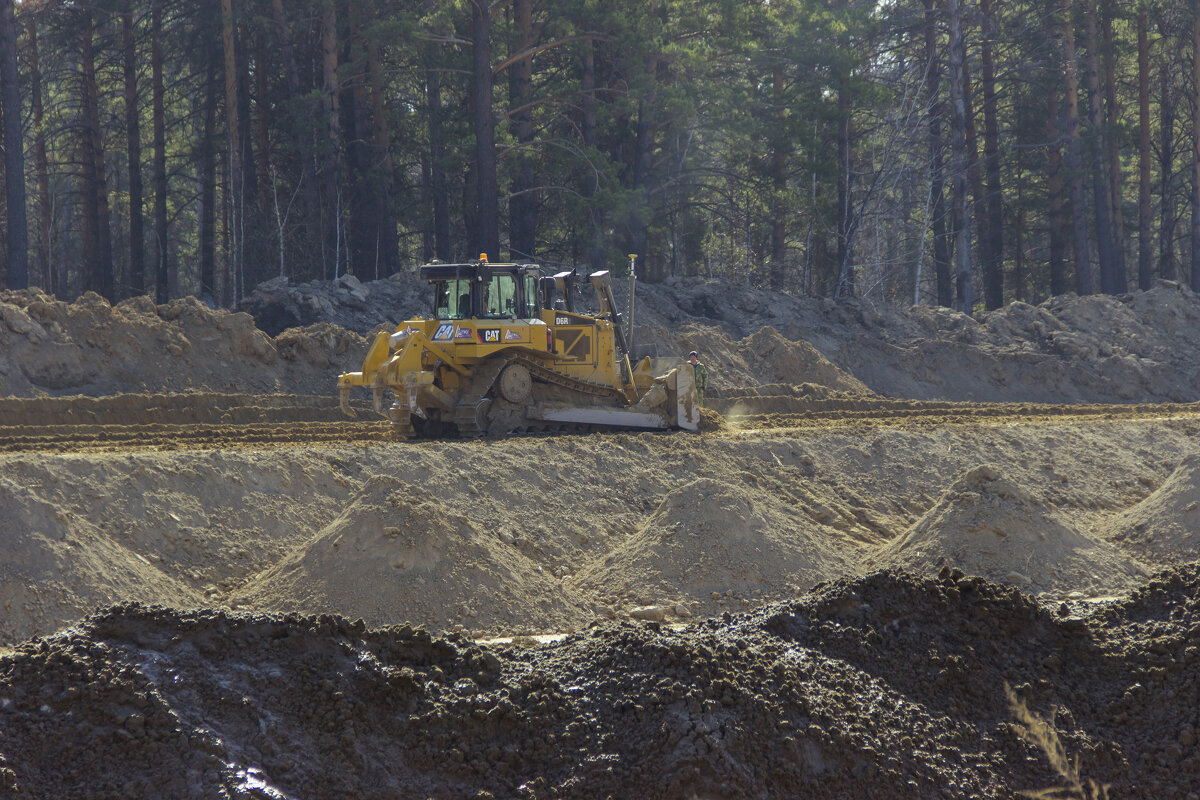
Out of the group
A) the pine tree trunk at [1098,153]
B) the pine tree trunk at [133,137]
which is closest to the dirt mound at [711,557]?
the pine tree trunk at [133,137]

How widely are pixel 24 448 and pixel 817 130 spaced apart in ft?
71.7

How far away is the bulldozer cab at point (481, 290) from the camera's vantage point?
13562 millimetres

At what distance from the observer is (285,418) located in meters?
15.3

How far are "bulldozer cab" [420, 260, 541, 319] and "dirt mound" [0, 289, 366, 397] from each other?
4683 mm

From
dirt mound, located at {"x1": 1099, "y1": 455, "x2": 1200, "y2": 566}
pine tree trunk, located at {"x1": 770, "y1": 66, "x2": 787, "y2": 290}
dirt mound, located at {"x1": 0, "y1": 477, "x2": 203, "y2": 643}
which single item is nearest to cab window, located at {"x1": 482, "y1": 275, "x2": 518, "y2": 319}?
dirt mound, located at {"x1": 0, "y1": 477, "x2": 203, "y2": 643}

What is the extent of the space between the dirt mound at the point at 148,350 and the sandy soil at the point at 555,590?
5cm

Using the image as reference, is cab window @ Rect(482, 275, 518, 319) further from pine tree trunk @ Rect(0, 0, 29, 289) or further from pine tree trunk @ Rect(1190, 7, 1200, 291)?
pine tree trunk @ Rect(1190, 7, 1200, 291)

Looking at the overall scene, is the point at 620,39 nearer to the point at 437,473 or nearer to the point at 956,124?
the point at 956,124

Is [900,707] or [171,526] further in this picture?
[171,526]

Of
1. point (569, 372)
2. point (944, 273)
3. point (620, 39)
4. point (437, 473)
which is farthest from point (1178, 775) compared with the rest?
point (944, 273)

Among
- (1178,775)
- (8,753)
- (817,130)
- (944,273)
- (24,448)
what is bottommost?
(1178,775)

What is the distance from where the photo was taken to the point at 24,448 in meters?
11.6

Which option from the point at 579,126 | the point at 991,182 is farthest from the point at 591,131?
the point at 991,182

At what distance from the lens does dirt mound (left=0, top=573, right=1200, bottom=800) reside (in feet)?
15.2
